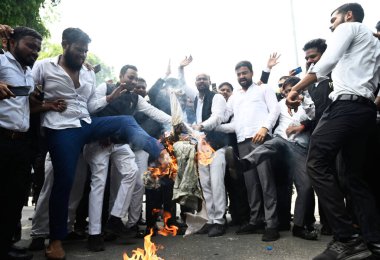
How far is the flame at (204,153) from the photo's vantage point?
5.01m

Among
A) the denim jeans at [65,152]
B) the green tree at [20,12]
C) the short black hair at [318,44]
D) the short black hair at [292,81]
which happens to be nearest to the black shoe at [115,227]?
the denim jeans at [65,152]

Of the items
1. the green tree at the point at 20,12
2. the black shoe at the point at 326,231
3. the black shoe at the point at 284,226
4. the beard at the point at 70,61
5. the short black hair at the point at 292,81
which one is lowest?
the black shoe at the point at 284,226

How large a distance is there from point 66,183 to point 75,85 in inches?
45.6

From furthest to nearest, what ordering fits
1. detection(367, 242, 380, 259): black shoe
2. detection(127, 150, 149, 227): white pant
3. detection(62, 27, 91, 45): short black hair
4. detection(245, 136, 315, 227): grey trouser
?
1. detection(127, 150, 149, 227): white pant
2. detection(245, 136, 315, 227): grey trouser
3. detection(62, 27, 91, 45): short black hair
4. detection(367, 242, 380, 259): black shoe

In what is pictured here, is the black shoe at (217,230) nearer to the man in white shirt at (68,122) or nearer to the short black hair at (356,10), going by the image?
the man in white shirt at (68,122)

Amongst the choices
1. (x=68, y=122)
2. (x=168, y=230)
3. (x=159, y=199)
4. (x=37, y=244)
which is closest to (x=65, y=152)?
(x=68, y=122)

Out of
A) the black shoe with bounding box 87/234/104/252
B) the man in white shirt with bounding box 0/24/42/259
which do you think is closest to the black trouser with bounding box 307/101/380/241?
the black shoe with bounding box 87/234/104/252

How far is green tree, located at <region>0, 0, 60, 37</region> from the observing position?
32.8ft

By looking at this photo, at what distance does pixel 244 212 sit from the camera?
5.36m

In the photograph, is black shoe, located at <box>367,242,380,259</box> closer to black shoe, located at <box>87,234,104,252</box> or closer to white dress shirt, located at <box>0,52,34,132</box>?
black shoe, located at <box>87,234,104,252</box>

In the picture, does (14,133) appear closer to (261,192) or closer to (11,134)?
(11,134)

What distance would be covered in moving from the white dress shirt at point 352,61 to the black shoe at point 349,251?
131cm

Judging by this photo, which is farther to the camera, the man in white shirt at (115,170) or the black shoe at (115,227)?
the black shoe at (115,227)

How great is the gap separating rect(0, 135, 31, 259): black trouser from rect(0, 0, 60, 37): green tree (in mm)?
8218
